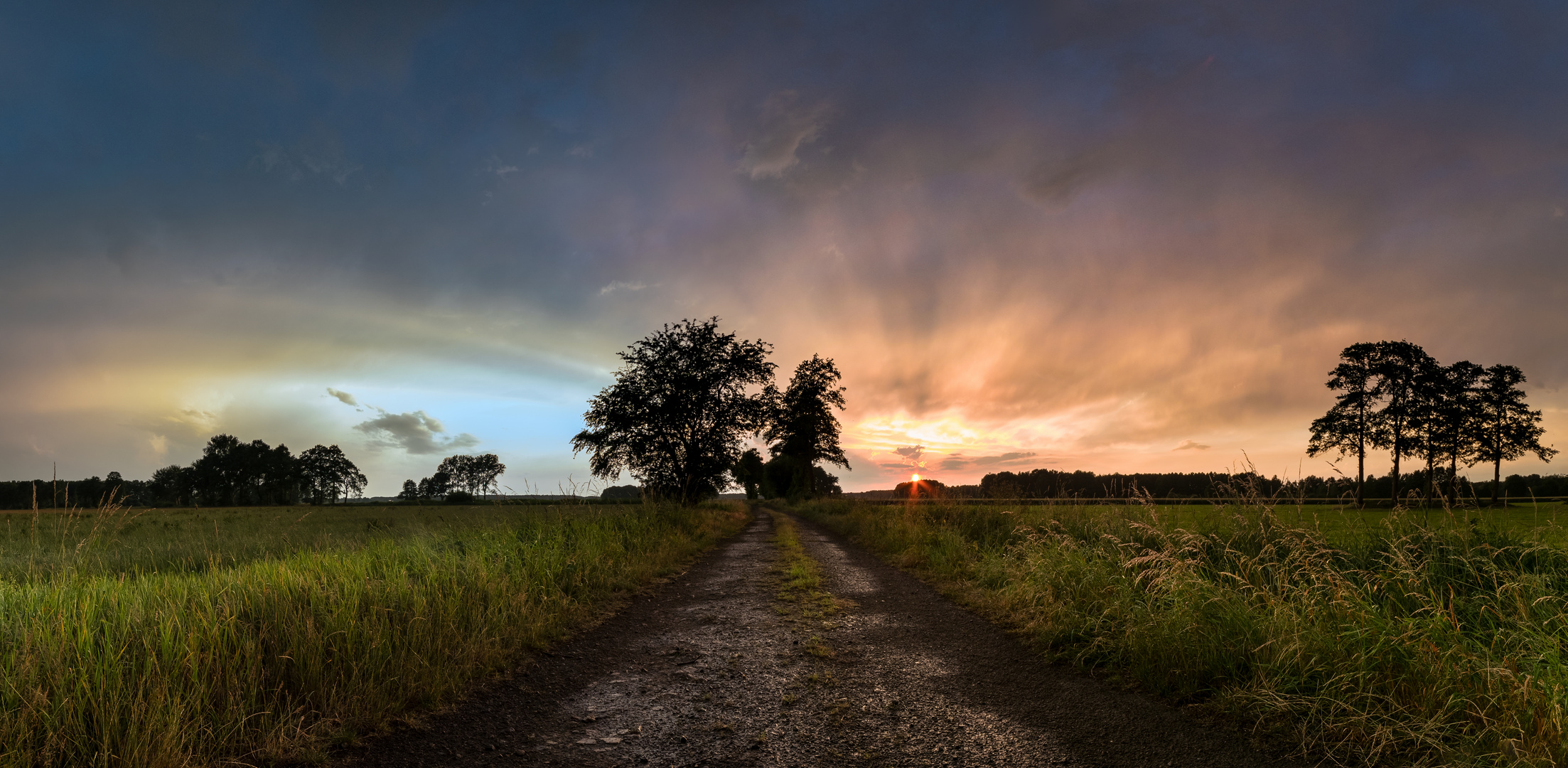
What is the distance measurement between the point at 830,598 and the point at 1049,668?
379 cm

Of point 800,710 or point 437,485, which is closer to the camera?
point 800,710

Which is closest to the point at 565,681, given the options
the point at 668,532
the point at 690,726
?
the point at 690,726

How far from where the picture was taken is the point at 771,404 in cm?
2986

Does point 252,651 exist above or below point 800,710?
above

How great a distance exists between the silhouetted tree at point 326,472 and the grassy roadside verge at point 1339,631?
116322 mm

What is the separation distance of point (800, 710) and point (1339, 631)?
14.3 feet

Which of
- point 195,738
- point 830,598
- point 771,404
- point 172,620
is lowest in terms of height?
point 830,598

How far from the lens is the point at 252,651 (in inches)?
170

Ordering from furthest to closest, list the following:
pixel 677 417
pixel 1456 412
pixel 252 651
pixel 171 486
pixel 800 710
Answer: pixel 171 486 → pixel 1456 412 → pixel 677 417 → pixel 800 710 → pixel 252 651

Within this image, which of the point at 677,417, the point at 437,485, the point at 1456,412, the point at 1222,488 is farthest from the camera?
the point at 437,485

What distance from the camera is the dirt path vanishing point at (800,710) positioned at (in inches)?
153

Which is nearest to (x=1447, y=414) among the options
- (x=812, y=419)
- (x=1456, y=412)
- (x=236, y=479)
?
(x=1456, y=412)

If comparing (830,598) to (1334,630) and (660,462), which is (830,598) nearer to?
(1334,630)

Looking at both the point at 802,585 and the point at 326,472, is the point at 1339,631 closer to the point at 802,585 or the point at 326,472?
the point at 802,585
